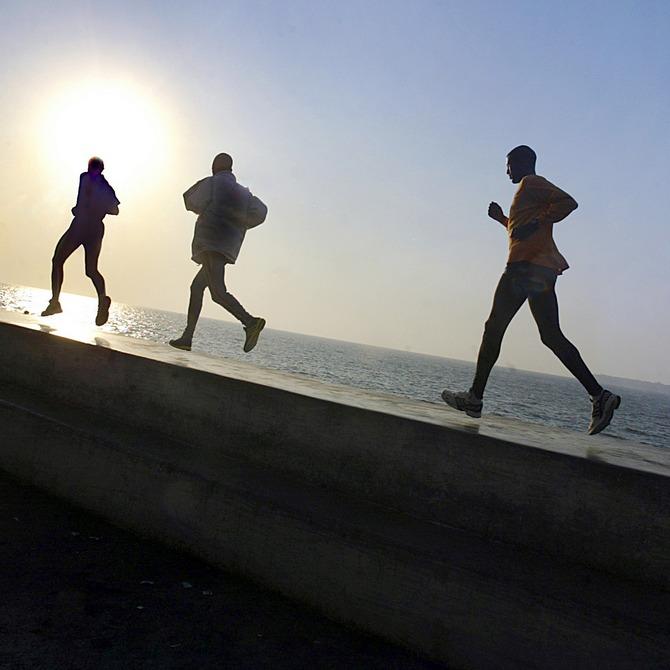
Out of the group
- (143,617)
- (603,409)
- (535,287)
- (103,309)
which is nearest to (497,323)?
(535,287)

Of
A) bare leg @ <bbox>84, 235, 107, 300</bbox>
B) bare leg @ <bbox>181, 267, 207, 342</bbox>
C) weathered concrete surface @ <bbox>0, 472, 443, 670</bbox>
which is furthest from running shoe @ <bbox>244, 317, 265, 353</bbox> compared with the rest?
weathered concrete surface @ <bbox>0, 472, 443, 670</bbox>

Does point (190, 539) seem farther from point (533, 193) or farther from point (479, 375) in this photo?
point (533, 193)

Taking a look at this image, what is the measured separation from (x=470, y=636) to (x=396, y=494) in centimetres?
73

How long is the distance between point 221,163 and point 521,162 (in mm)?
3150

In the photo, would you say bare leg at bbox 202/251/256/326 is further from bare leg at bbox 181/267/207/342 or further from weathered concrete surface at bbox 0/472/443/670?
weathered concrete surface at bbox 0/472/443/670

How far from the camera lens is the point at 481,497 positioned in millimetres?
2715

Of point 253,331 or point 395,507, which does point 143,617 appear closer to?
point 395,507

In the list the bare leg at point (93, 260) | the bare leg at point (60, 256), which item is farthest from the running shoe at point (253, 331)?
the bare leg at point (60, 256)

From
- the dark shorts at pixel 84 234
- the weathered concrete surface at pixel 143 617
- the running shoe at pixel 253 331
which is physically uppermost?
the dark shorts at pixel 84 234

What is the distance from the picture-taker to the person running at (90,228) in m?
7.04

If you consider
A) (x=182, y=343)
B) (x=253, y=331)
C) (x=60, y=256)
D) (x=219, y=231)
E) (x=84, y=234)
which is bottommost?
(x=182, y=343)

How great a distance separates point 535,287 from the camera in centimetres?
397

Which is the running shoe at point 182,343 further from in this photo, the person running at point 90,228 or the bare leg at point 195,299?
the person running at point 90,228

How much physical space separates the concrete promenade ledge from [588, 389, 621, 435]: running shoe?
0.24m
